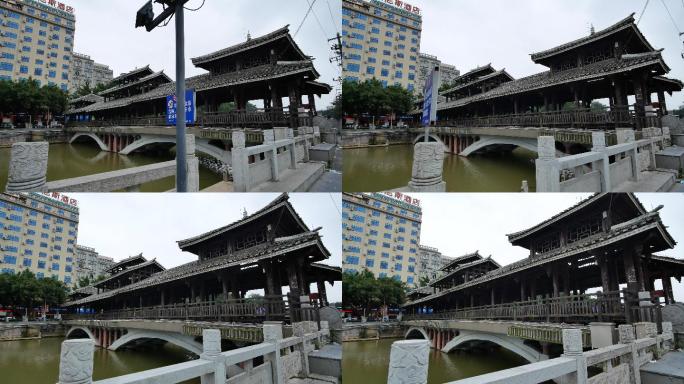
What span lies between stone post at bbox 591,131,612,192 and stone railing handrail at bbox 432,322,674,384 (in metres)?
2.84

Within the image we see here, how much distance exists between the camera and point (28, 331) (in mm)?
21500

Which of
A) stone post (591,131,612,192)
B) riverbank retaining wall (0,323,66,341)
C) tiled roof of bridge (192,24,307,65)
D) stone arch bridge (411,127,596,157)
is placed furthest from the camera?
riverbank retaining wall (0,323,66,341)

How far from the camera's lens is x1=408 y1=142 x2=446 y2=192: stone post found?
18.0 ft

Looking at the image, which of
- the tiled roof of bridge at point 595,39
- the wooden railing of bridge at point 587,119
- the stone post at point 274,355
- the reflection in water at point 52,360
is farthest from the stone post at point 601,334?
the tiled roof of bridge at point 595,39

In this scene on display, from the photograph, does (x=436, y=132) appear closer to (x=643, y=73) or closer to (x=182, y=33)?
(x=643, y=73)

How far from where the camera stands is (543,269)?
14328 mm

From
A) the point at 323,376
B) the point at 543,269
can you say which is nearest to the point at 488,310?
the point at 543,269

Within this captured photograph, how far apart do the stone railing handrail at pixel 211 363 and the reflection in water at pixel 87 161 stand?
732 cm

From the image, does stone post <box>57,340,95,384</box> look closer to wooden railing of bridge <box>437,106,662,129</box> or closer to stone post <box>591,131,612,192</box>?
stone post <box>591,131,612,192</box>

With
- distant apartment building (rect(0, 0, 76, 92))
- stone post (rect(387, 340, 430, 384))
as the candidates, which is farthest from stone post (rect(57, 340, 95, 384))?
distant apartment building (rect(0, 0, 76, 92))

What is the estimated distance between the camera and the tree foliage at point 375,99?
2370 cm

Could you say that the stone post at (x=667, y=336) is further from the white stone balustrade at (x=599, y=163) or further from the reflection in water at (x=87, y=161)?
the reflection in water at (x=87, y=161)

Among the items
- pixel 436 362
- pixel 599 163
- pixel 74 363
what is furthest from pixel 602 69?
pixel 74 363

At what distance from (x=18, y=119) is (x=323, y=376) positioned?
28.9 meters
